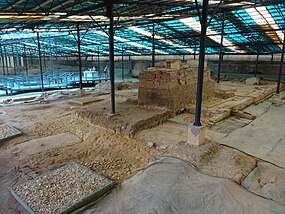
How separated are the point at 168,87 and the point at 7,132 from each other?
755 cm

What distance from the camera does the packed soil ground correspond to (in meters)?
6.12

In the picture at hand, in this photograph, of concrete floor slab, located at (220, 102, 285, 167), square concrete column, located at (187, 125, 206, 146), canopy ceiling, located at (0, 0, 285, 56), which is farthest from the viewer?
canopy ceiling, located at (0, 0, 285, 56)

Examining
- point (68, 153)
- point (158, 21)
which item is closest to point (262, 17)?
point (158, 21)

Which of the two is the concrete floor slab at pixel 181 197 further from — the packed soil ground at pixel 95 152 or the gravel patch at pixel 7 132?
the gravel patch at pixel 7 132

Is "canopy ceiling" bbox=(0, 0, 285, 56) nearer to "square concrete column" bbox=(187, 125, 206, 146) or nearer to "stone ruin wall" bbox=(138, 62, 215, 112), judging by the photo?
Answer: "stone ruin wall" bbox=(138, 62, 215, 112)

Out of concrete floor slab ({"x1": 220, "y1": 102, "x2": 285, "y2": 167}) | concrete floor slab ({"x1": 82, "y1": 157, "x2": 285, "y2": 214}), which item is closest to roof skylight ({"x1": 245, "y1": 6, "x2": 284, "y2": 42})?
concrete floor slab ({"x1": 220, "y1": 102, "x2": 285, "y2": 167})

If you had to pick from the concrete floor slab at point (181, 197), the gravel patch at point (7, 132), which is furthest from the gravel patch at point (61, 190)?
the gravel patch at point (7, 132)

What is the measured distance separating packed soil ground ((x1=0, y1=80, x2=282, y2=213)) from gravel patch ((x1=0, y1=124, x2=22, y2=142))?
230 millimetres

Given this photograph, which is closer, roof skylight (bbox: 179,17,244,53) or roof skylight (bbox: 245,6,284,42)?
roof skylight (bbox: 245,6,284,42)

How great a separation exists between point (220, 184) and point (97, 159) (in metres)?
3.95

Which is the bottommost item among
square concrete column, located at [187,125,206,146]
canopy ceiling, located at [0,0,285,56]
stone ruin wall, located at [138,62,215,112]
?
square concrete column, located at [187,125,206,146]

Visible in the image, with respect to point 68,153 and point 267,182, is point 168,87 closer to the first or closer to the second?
point 68,153

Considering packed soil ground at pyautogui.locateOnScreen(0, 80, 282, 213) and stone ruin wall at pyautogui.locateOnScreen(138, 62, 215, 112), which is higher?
stone ruin wall at pyautogui.locateOnScreen(138, 62, 215, 112)

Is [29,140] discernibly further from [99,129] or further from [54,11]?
[54,11]
